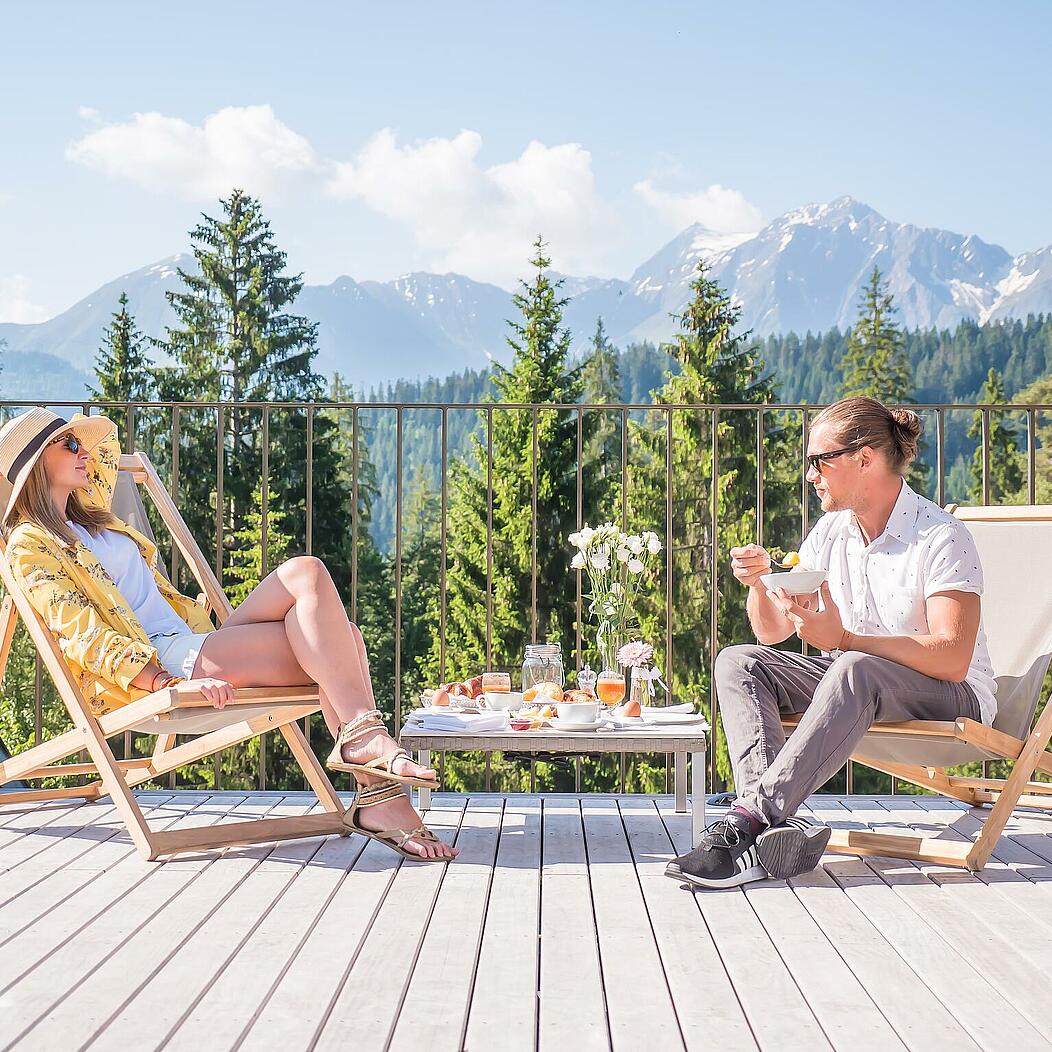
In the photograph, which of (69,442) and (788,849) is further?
(69,442)

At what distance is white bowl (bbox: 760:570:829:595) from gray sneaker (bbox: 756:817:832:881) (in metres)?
0.48

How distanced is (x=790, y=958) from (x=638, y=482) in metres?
19.7

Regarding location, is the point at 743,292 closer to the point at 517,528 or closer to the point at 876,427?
the point at 517,528

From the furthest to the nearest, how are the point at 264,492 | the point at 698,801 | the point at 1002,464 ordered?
the point at 1002,464
the point at 264,492
the point at 698,801

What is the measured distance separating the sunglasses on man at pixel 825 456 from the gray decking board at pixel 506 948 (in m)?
0.87

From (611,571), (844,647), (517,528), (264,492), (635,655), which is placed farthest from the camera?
(517,528)

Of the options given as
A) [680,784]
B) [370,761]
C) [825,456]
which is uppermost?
[825,456]

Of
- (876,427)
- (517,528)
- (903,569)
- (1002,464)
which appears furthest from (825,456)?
(1002,464)

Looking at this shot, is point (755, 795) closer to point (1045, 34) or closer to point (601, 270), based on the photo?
point (1045, 34)

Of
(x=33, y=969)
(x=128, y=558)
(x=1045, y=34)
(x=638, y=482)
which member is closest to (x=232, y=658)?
(x=128, y=558)

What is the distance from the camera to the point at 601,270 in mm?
130875

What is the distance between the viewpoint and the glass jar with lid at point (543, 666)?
9.91ft

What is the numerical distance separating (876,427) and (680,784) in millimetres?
1075

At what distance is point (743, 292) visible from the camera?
108 meters
